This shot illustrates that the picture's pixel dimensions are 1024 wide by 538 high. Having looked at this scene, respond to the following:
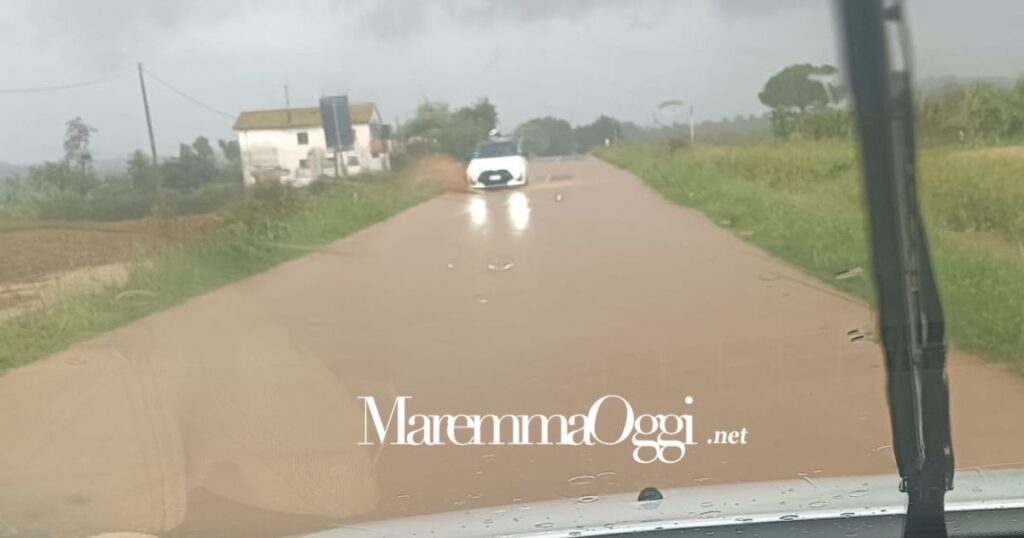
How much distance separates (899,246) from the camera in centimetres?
384

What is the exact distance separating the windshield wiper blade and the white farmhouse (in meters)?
1.86

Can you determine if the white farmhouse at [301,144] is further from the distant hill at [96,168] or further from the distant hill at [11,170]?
the distant hill at [11,170]

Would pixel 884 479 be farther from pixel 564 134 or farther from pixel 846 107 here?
pixel 564 134

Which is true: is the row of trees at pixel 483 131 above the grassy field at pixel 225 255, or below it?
above

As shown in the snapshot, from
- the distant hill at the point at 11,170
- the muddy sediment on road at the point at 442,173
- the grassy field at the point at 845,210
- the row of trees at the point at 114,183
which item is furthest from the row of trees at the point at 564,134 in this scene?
the distant hill at the point at 11,170

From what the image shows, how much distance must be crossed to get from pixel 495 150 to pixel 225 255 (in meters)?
1.43

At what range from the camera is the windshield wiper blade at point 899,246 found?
374 cm

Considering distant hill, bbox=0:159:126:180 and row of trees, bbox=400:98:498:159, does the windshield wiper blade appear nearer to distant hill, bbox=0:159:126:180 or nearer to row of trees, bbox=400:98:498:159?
row of trees, bbox=400:98:498:159

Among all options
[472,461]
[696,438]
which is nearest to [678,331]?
[696,438]

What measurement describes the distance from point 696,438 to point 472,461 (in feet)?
2.98

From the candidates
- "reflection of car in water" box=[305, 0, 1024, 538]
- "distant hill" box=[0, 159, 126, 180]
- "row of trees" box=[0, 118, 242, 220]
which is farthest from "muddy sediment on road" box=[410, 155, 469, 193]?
"reflection of car in water" box=[305, 0, 1024, 538]

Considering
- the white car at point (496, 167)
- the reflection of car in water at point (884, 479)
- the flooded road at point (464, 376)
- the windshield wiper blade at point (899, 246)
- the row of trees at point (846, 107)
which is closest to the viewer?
the reflection of car in water at point (884, 479)

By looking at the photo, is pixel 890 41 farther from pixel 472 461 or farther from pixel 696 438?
pixel 472 461

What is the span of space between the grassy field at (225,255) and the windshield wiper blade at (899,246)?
1.93 metres
